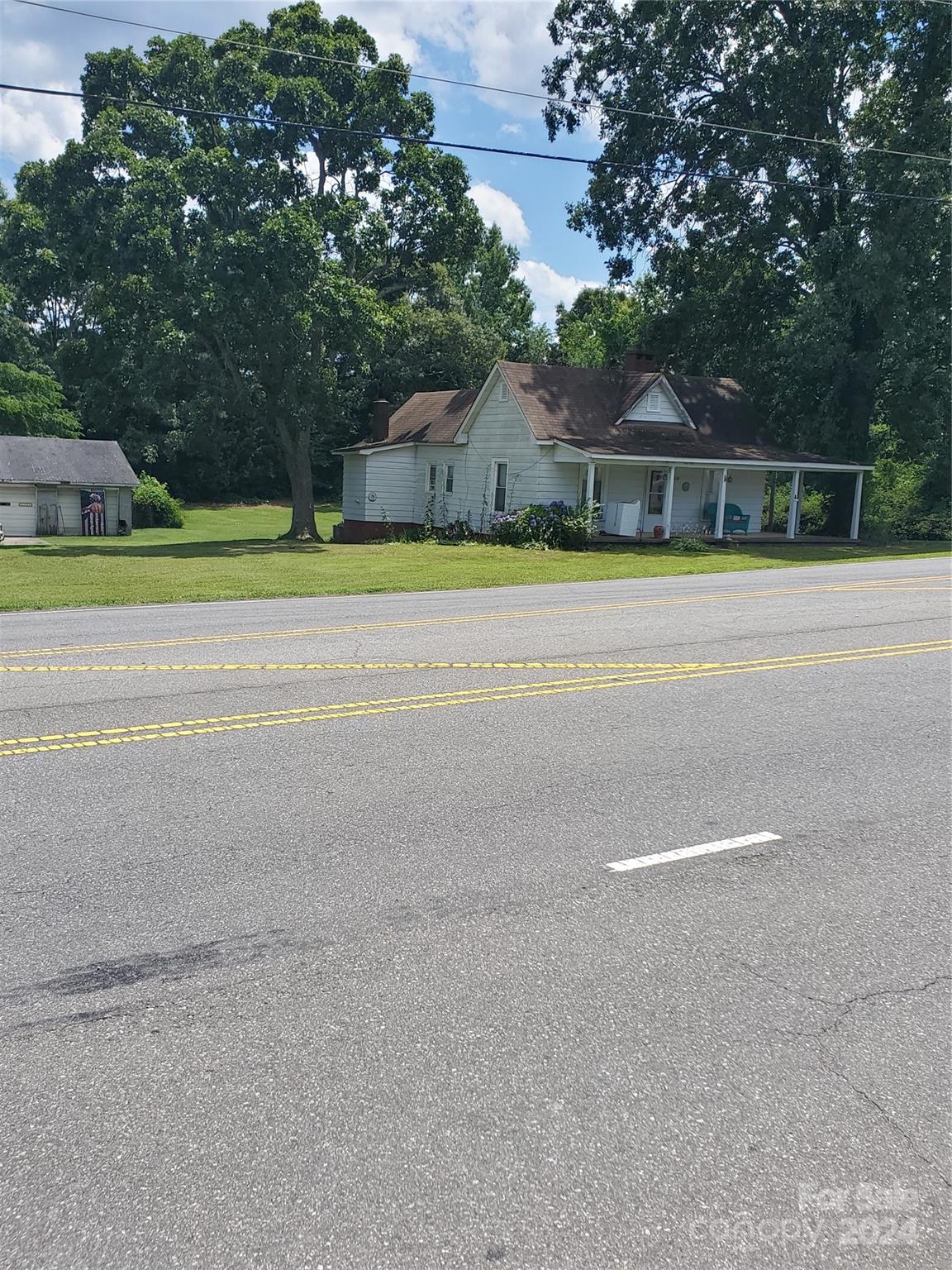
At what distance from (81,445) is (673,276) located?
88.6 feet

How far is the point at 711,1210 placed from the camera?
285 cm

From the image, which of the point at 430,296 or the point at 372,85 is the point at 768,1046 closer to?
the point at 372,85

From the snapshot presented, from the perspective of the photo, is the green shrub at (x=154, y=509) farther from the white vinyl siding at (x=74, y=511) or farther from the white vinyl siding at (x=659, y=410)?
the white vinyl siding at (x=659, y=410)

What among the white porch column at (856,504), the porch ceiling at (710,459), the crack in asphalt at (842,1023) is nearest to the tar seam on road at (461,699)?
the crack in asphalt at (842,1023)

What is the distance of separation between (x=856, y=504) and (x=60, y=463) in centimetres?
3298

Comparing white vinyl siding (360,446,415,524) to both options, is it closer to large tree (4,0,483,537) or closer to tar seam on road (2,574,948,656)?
large tree (4,0,483,537)

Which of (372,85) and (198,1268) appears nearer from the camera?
(198,1268)

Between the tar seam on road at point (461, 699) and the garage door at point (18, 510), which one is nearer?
the tar seam on road at point (461, 699)

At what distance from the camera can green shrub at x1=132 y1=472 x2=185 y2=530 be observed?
49.3 m

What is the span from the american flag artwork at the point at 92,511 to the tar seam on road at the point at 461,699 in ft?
128

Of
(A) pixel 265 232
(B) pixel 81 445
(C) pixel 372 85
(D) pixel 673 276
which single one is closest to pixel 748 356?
(D) pixel 673 276

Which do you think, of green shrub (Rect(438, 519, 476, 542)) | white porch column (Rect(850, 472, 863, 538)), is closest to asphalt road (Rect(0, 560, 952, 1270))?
green shrub (Rect(438, 519, 476, 542))

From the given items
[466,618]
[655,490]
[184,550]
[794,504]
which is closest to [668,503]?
[655,490]

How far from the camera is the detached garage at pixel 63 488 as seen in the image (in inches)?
1642
